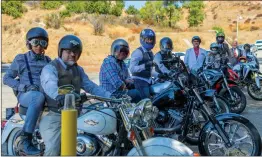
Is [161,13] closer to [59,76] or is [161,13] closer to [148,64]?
[148,64]

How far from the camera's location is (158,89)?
683cm

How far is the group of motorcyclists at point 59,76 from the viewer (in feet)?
14.5

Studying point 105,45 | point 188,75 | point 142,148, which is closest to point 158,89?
point 188,75

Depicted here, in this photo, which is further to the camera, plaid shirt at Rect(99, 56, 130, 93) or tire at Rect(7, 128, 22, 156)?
plaid shirt at Rect(99, 56, 130, 93)

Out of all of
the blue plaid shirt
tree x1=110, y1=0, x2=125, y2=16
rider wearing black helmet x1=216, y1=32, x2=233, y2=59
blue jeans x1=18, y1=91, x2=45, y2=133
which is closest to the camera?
blue jeans x1=18, y1=91, x2=45, y2=133

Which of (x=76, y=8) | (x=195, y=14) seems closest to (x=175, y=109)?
(x=195, y=14)

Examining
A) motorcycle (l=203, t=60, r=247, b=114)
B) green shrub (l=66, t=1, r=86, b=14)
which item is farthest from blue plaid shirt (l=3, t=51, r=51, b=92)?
green shrub (l=66, t=1, r=86, b=14)

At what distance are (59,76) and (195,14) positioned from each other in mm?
49292

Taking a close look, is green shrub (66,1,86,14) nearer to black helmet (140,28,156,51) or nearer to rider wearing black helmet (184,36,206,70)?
rider wearing black helmet (184,36,206,70)

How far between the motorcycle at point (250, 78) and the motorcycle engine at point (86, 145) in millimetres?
7610

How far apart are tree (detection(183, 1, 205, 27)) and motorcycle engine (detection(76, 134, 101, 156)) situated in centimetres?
4746

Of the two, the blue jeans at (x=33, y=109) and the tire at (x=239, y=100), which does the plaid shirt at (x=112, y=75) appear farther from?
the tire at (x=239, y=100)

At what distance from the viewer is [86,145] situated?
443 centimetres

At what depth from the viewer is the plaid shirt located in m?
5.99
